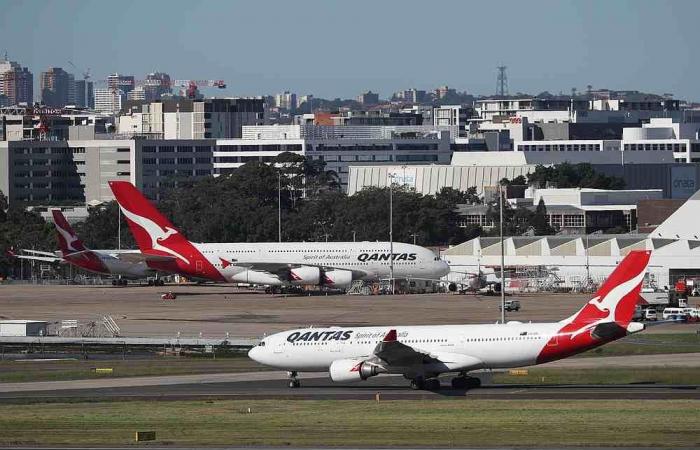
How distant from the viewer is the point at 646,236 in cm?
13712

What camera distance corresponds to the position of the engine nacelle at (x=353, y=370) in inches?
2517

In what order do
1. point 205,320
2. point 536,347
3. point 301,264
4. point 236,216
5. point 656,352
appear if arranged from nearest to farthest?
point 536,347 < point 656,352 < point 205,320 < point 301,264 < point 236,216

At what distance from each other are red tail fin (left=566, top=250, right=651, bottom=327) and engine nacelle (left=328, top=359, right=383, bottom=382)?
28.0 feet

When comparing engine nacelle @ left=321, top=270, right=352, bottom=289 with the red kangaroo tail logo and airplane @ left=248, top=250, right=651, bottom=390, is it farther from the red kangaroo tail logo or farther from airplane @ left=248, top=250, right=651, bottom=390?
the red kangaroo tail logo

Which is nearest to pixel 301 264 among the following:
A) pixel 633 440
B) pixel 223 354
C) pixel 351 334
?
pixel 223 354

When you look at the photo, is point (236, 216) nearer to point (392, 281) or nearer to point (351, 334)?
point (392, 281)

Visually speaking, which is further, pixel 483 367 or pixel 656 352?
pixel 656 352

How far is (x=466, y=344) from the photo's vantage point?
63438 millimetres

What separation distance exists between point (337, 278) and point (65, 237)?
25.4 metres

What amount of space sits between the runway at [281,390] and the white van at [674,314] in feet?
109

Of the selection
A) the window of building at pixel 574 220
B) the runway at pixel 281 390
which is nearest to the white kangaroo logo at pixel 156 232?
the runway at pixel 281 390

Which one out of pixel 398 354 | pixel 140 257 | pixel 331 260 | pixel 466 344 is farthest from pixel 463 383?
pixel 140 257

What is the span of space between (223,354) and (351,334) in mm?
17257

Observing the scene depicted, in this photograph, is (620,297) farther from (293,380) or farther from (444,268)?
(444,268)
